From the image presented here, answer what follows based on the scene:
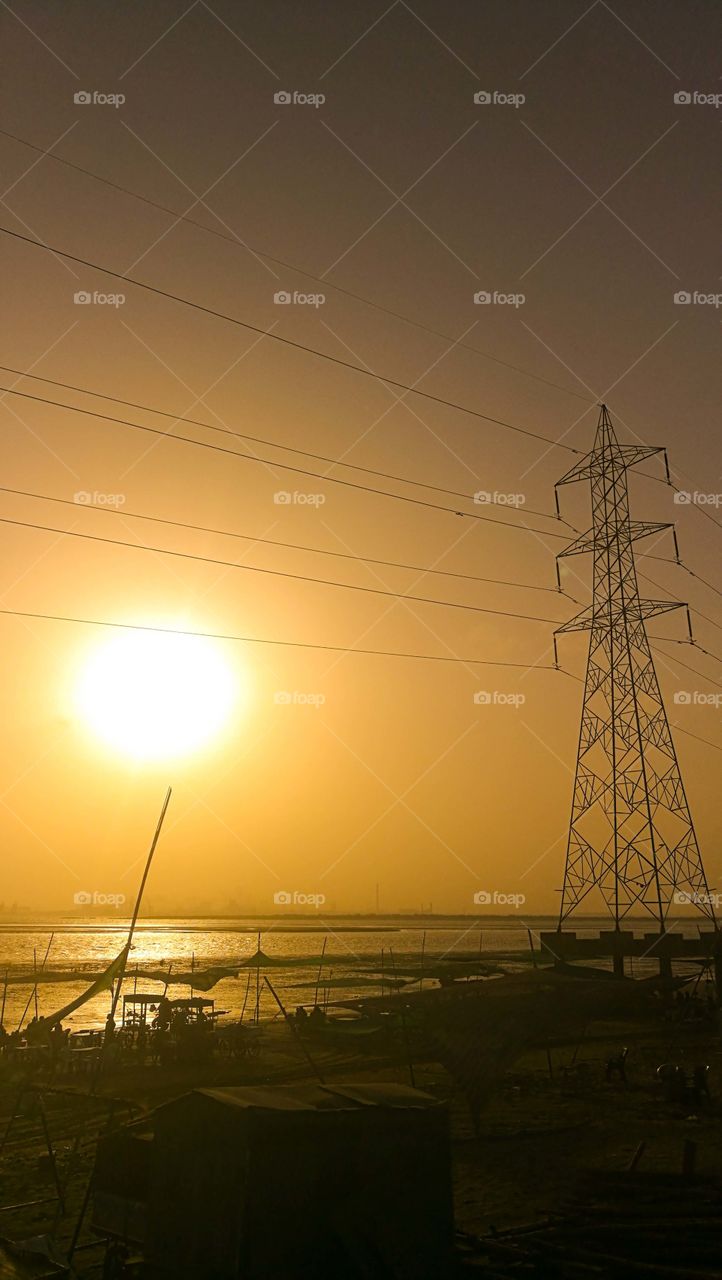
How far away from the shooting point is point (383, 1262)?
13719 mm

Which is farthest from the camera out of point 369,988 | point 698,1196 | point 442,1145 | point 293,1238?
point 369,988

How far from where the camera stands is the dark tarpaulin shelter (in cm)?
1321

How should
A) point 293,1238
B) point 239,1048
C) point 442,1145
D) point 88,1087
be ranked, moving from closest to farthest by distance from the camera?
1. point 293,1238
2. point 442,1145
3. point 88,1087
4. point 239,1048

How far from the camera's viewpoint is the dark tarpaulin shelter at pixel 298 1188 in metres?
13.2

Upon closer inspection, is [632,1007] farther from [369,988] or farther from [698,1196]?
[369,988]

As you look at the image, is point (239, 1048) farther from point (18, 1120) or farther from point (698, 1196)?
point (698, 1196)

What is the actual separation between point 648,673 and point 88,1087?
2956cm

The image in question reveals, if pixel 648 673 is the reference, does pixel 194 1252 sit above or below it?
below

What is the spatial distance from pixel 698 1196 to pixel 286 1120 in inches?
427

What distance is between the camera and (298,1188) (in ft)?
44.3

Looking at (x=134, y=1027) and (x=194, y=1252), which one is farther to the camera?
(x=134, y=1027)

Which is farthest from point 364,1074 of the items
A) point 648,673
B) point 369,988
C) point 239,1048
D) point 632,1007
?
point 369,988

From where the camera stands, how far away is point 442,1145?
15.2 m

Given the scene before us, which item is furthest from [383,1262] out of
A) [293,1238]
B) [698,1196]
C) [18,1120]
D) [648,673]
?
[648,673]
